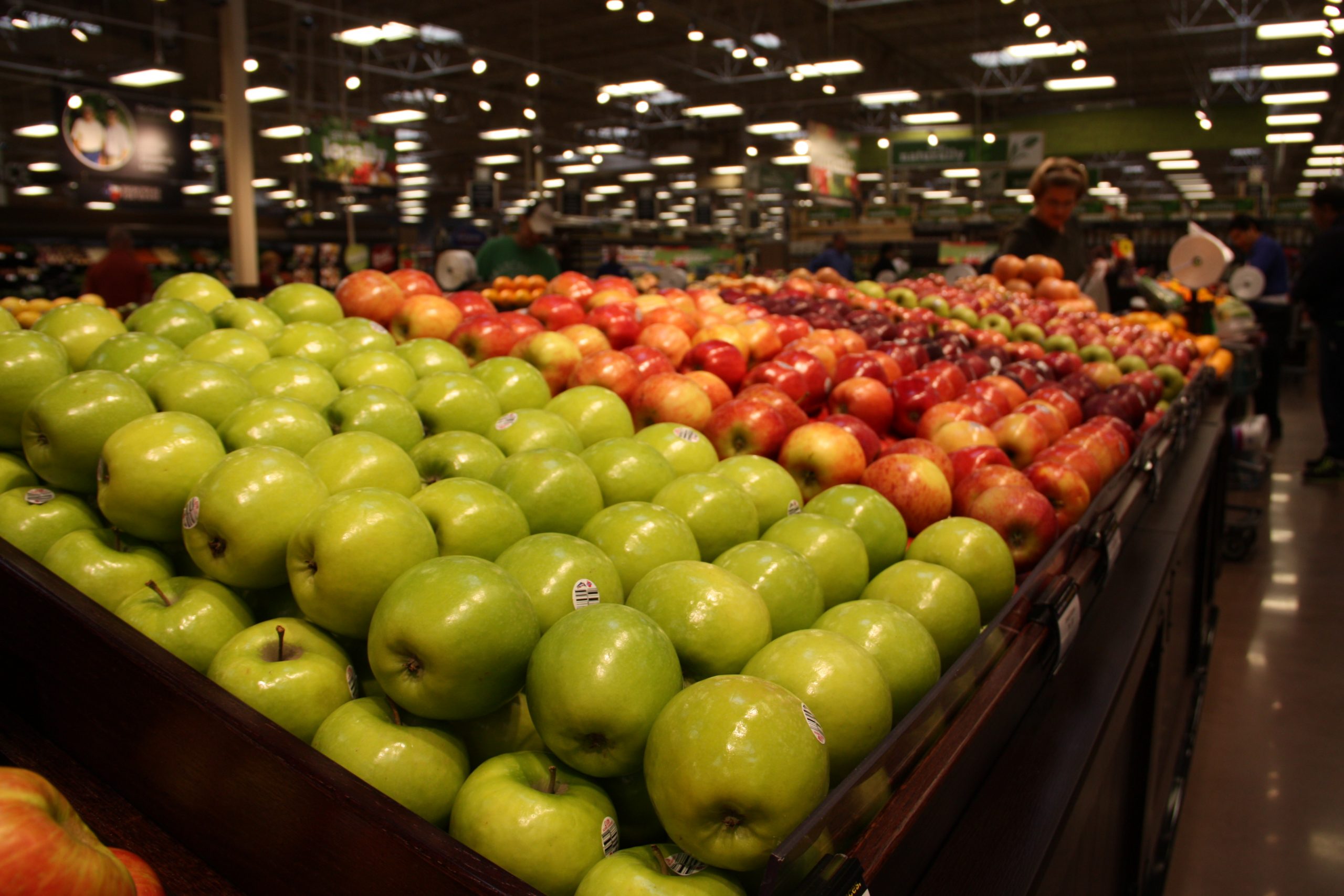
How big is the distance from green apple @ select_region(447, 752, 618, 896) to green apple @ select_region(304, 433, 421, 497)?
0.52 metres

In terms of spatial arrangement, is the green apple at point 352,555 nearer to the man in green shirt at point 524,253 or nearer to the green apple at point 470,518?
the green apple at point 470,518

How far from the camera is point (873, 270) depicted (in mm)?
12266

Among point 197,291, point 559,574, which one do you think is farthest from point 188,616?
point 197,291

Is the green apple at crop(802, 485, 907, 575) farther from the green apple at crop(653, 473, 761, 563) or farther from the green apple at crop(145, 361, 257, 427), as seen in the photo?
the green apple at crop(145, 361, 257, 427)

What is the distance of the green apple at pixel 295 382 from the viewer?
1610mm

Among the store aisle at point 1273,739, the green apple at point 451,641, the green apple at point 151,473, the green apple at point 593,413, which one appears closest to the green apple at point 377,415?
the green apple at point 151,473

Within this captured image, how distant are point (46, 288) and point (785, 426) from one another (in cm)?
1384

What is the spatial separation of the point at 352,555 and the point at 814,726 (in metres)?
0.55

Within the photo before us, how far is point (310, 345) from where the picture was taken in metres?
1.90

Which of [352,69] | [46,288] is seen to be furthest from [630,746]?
[352,69]

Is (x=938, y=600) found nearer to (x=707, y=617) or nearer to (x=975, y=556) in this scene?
(x=975, y=556)

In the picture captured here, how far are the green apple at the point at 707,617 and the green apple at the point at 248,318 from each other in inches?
53.7

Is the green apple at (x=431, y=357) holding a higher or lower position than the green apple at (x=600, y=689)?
higher

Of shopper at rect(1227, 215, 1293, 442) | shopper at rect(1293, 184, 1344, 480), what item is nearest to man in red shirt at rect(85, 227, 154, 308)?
shopper at rect(1293, 184, 1344, 480)
